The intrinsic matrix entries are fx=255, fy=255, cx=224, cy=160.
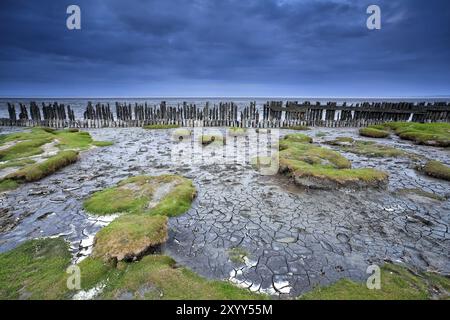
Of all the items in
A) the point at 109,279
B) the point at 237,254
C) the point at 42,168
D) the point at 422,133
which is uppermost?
the point at 422,133

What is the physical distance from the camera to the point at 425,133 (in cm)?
2133

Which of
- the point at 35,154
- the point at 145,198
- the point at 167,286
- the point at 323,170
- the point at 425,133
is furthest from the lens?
the point at 425,133

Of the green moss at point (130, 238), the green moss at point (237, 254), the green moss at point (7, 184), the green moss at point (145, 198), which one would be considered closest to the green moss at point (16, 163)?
the green moss at point (7, 184)

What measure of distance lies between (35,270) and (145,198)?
3.82 metres

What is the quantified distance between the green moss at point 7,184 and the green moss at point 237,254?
9858mm

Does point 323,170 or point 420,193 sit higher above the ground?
point 323,170

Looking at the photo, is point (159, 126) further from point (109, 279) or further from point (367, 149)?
point (109, 279)

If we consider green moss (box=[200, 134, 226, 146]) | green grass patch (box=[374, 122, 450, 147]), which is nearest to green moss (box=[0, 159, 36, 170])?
green moss (box=[200, 134, 226, 146])

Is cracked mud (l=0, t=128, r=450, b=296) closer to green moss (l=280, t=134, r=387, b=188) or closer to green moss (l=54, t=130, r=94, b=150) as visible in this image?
green moss (l=280, t=134, r=387, b=188)

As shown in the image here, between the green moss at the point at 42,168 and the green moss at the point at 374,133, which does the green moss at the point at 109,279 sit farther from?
→ the green moss at the point at 374,133

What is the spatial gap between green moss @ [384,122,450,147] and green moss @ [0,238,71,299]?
933 inches

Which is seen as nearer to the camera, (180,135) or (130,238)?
(130,238)

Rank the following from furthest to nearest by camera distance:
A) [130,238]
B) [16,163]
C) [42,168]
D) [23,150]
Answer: [23,150], [16,163], [42,168], [130,238]

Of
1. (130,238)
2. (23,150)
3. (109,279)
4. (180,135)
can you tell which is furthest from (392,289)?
(180,135)
